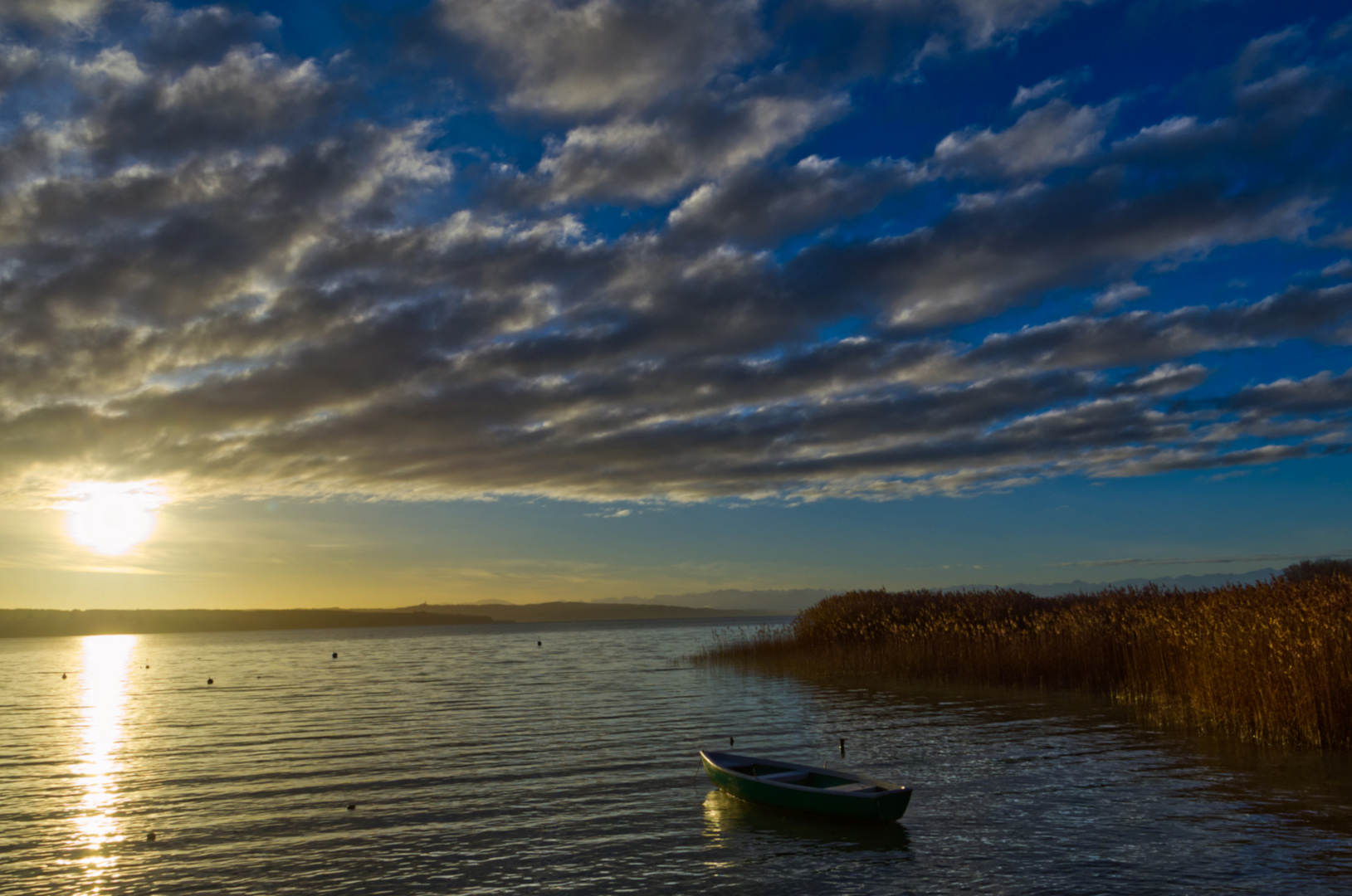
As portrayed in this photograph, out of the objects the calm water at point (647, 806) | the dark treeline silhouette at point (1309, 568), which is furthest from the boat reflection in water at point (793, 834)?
the dark treeline silhouette at point (1309, 568)

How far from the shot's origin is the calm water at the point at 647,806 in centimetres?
1293

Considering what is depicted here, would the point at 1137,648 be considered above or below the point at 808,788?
above

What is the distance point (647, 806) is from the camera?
57.0ft

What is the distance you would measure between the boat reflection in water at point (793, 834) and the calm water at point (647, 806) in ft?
0.22

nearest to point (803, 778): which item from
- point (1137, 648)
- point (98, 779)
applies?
point (1137, 648)

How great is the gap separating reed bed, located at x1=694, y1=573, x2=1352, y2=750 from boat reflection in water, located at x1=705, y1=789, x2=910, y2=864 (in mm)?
10769

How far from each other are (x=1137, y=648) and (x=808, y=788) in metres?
18.3

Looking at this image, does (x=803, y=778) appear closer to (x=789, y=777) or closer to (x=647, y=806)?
(x=789, y=777)

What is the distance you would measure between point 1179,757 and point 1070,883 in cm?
985

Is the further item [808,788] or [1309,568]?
[1309,568]

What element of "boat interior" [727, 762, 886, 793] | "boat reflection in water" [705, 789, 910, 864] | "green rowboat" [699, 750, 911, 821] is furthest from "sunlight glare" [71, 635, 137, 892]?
"boat interior" [727, 762, 886, 793]

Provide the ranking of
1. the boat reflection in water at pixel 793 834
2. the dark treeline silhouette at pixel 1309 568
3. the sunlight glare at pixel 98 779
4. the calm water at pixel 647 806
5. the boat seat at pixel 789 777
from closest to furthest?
1. the calm water at pixel 647 806
2. the boat reflection in water at pixel 793 834
3. the sunlight glare at pixel 98 779
4. the boat seat at pixel 789 777
5. the dark treeline silhouette at pixel 1309 568

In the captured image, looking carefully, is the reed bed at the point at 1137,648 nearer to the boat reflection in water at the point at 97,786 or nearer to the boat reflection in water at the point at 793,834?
the boat reflection in water at the point at 793,834

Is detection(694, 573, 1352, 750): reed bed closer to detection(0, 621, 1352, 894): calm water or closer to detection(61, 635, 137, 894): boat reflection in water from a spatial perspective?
detection(0, 621, 1352, 894): calm water
